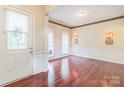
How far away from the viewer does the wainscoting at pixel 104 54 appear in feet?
16.0

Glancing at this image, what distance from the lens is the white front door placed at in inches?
92.0

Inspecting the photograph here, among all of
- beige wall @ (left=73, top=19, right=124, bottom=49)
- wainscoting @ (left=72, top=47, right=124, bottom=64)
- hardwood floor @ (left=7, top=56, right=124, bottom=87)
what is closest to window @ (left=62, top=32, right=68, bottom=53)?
beige wall @ (left=73, top=19, right=124, bottom=49)

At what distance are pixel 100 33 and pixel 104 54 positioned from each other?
133 centimetres

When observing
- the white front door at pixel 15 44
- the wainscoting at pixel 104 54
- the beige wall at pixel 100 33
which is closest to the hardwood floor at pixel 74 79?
the white front door at pixel 15 44

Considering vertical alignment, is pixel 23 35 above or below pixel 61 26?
below

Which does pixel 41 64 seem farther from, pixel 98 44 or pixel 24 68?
pixel 98 44

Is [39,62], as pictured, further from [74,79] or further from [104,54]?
[104,54]

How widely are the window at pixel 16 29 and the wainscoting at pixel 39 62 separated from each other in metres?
0.58

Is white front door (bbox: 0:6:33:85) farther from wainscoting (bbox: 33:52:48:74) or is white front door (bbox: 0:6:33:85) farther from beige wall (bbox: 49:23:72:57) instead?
beige wall (bbox: 49:23:72:57)

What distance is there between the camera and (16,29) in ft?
8.76

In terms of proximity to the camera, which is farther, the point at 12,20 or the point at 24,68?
the point at 24,68

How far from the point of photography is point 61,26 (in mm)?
6863
